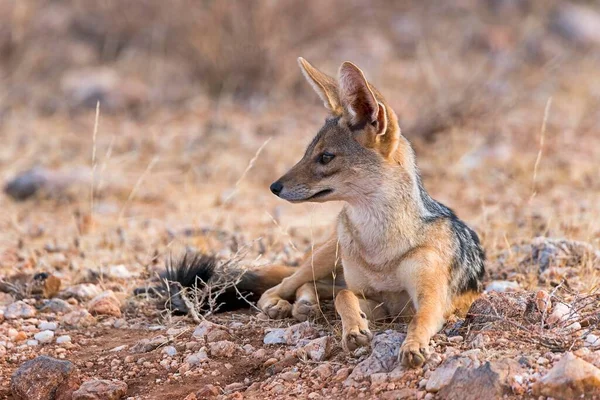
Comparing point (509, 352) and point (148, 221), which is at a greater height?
point (509, 352)

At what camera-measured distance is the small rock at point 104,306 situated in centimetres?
530

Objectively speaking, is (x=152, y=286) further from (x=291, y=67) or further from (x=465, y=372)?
(x=291, y=67)

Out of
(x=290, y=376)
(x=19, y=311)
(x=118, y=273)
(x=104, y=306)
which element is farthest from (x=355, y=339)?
(x=118, y=273)

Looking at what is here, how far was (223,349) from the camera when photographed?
4.49 meters

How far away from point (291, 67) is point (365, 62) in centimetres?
174

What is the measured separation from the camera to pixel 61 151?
9.68 meters

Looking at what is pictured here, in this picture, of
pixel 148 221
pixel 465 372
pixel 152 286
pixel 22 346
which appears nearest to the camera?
pixel 465 372

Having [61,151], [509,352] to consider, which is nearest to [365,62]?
[61,151]

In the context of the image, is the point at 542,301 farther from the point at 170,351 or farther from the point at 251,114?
the point at 251,114

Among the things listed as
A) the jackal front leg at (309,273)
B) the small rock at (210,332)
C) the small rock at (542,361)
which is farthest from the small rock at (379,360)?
the jackal front leg at (309,273)

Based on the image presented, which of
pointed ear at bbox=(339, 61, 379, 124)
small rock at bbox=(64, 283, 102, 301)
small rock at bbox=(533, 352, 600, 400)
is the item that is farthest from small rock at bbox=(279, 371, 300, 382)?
small rock at bbox=(64, 283, 102, 301)

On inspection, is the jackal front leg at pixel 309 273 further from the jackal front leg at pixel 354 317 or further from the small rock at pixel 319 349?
the small rock at pixel 319 349

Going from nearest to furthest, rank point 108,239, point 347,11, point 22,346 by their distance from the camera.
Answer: point 22,346 → point 108,239 → point 347,11

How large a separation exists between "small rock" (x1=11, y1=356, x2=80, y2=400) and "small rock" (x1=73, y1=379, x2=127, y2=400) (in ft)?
0.28
